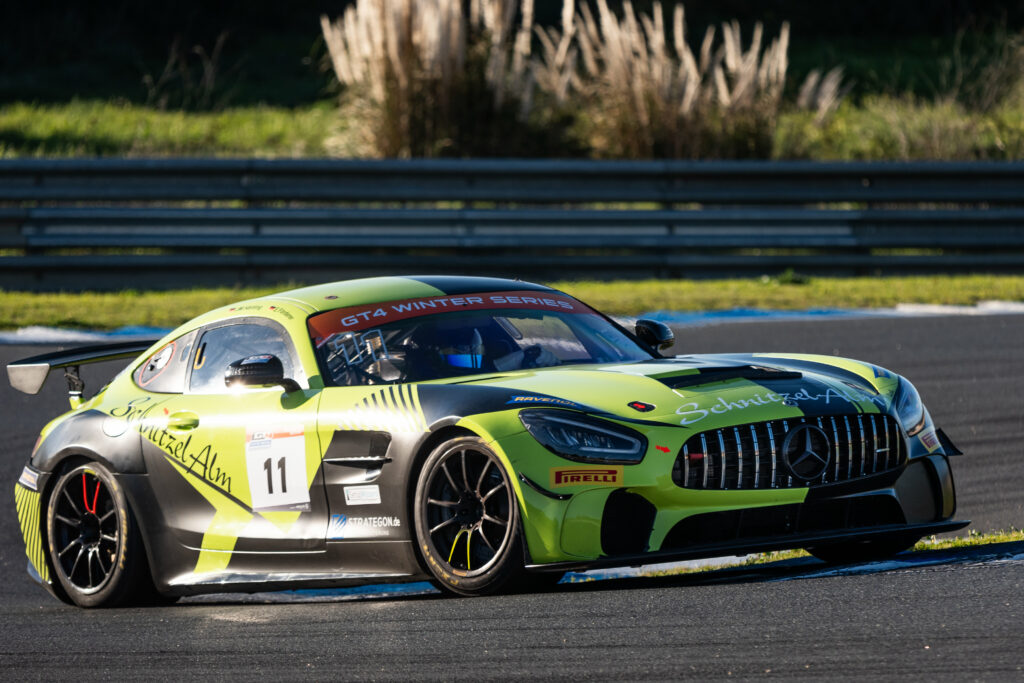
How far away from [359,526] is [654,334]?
1.96 metres

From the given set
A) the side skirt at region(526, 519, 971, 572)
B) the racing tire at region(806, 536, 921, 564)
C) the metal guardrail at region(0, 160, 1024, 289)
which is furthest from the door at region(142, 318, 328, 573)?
the metal guardrail at region(0, 160, 1024, 289)

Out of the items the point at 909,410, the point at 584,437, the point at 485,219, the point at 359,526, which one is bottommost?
the point at 485,219

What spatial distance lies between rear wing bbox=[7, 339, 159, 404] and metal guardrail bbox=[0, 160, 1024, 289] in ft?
19.0

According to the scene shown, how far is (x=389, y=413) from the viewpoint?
5809mm

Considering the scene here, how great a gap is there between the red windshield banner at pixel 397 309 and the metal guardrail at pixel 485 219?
6812mm

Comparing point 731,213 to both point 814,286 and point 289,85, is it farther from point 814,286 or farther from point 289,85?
point 289,85

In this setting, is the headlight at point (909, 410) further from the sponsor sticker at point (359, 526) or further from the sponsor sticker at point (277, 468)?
the sponsor sticker at point (277, 468)

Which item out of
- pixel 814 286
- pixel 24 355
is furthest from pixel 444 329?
pixel 814 286

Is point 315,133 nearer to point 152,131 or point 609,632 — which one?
point 152,131

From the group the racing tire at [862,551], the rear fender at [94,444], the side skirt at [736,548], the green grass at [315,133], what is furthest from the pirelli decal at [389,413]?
the green grass at [315,133]

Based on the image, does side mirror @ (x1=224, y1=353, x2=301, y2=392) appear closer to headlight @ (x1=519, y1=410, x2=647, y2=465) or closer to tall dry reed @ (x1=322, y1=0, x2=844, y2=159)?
headlight @ (x1=519, y1=410, x2=647, y2=465)

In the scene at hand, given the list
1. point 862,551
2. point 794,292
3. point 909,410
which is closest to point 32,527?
point 862,551

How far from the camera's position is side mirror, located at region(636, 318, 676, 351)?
283 inches

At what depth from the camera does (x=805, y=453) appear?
5531 mm
